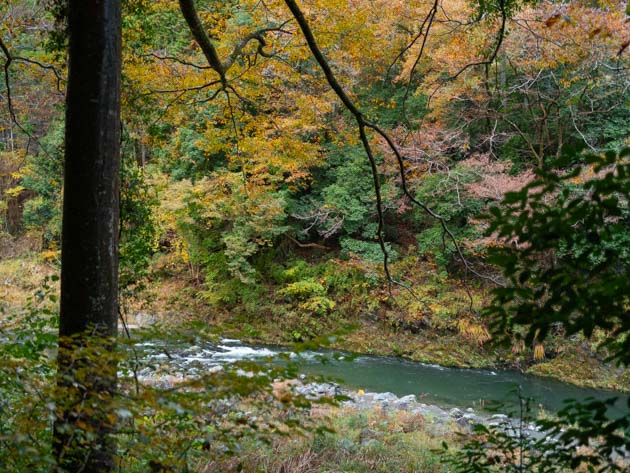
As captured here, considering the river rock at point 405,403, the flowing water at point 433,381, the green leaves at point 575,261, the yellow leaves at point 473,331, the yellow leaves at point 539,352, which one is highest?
the green leaves at point 575,261

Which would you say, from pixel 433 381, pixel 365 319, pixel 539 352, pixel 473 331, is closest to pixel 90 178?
pixel 433 381

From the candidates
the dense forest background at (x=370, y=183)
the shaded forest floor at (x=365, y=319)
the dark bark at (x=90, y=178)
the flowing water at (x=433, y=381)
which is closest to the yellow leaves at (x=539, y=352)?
the dense forest background at (x=370, y=183)

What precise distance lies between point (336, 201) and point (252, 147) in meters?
8.69

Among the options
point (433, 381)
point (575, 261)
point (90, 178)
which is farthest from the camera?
point (433, 381)

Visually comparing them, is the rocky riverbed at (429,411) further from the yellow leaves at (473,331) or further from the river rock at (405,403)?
the yellow leaves at (473,331)

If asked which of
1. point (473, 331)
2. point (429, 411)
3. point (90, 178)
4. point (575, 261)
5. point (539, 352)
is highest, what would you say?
point (90, 178)

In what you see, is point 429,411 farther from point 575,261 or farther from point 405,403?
point 575,261

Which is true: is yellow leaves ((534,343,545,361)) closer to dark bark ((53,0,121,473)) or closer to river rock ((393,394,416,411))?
river rock ((393,394,416,411))

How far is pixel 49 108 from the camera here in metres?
22.2

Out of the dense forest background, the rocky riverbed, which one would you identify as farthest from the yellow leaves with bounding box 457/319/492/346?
the rocky riverbed

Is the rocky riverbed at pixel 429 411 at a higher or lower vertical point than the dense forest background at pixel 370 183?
lower

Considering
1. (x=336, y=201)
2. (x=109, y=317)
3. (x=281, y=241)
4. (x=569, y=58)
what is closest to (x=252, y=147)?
(x=109, y=317)

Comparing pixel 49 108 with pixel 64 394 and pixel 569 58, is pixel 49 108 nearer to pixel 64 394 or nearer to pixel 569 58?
pixel 569 58

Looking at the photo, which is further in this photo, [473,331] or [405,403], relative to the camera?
[473,331]
